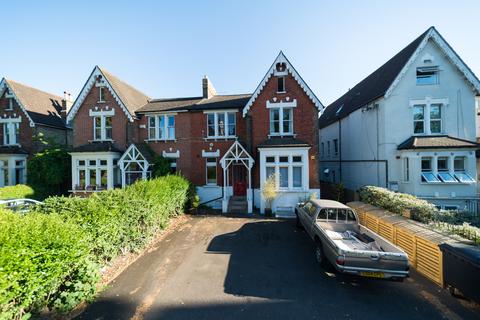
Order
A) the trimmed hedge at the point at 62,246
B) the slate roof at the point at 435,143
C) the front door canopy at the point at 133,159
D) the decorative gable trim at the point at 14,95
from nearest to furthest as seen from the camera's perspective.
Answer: the trimmed hedge at the point at 62,246, the slate roof at the point at 435,143, the front door canopy at the point at 133,159, the decorative gable trim at the point at 14,95

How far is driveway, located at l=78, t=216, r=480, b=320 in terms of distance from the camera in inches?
199

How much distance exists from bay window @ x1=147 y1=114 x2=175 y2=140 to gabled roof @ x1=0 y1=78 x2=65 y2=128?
12.0m

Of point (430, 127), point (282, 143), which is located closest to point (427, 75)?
point (430, 127)

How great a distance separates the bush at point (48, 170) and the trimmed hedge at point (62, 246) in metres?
14.8

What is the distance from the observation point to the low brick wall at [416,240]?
20.3 ft

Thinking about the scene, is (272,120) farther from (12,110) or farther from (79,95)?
(12,110)

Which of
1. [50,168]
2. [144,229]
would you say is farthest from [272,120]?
[50,168]

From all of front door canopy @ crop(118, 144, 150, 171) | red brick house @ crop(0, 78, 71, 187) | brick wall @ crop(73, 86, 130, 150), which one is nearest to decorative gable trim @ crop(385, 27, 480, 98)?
front door canopy @ crop(118, 144, 150, 171)

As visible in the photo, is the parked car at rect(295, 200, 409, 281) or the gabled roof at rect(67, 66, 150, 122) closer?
the parked car at rect(295, 200, 409, 281)

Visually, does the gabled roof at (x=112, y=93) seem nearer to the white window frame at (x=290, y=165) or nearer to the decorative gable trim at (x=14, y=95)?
the decorative gable trim at (x=14, y=95)

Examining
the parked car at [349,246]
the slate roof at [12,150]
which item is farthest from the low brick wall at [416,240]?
the slate roof at [12,150]

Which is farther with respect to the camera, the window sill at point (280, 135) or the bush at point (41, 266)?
Answer: the window sill at point (280, 135)

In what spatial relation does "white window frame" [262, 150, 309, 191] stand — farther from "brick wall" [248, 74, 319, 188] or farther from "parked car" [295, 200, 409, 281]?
"parked car" [295, 200, 409, 281]

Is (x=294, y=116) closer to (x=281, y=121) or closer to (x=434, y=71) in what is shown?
(x=281, y=121)
